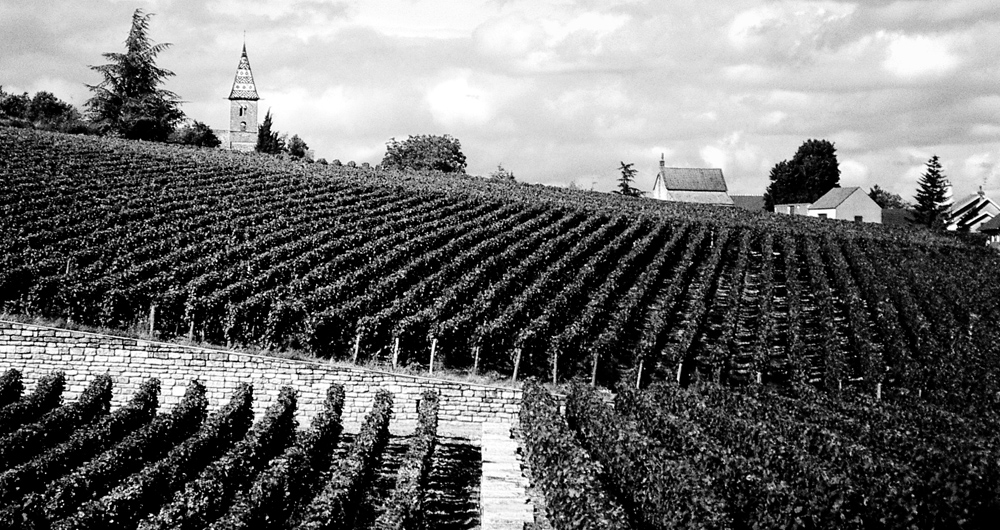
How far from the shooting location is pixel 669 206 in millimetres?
58219

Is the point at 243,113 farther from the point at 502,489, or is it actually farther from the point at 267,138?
the point at 502,489

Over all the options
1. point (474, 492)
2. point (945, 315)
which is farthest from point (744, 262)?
point (474, 492)

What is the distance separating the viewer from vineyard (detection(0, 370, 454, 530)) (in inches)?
550

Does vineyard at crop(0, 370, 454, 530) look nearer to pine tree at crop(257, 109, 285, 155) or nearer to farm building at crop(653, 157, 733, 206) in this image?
pine tree at crop(257, 109, 285, 155)

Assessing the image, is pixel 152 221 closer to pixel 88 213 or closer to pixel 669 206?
pixel 88 213

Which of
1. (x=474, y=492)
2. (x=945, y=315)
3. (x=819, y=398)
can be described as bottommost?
(x=474, y=492)

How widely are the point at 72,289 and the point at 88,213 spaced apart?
9565 mm

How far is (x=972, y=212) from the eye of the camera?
91.5 m

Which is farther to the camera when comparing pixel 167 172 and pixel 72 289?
pixel 167 172

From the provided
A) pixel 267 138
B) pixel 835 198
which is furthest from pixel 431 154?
pixel 835 198

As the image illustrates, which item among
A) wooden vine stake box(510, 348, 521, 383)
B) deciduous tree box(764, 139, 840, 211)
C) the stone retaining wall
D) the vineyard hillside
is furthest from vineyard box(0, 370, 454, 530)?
deciduous tree box(764, 139, 840, 211)

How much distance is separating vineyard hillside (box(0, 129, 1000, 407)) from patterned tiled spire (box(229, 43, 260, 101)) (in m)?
29.9

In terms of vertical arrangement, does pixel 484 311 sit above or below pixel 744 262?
below

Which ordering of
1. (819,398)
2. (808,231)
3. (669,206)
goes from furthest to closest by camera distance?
(669,206) → (808,231) → (819,398)
